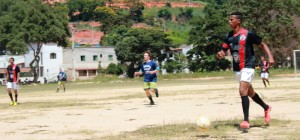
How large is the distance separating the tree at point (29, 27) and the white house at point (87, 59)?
3048 centimetres

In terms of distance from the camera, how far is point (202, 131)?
898cm

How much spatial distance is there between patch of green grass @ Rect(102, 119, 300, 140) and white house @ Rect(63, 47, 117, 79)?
89158 millimetres

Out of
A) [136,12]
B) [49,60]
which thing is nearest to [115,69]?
[49,60]

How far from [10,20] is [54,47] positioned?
28346mm

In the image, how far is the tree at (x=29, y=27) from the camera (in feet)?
211

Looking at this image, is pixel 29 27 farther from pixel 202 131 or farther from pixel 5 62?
pixel 202 131

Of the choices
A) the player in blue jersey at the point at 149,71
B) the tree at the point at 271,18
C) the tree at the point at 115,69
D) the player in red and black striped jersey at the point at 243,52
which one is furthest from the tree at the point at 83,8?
the player in red and black striped jersey at the point at 243,52

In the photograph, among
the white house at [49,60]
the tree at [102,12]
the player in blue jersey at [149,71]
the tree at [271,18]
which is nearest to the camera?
the player in blue jersey at [149,71]

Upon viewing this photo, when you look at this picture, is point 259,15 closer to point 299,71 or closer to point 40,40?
point 299,71

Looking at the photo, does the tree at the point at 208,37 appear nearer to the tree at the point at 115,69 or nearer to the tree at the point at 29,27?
the tree at the point at 115,69

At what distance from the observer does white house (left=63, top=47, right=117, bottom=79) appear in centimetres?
9825

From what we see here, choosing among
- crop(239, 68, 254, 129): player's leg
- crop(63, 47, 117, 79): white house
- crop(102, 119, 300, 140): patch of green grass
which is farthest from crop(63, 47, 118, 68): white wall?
crop(239, 68, 254, 129): player's leg

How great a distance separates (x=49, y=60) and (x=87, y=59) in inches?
356

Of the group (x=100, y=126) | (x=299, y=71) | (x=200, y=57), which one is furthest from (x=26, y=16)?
(x=100, y=126)
